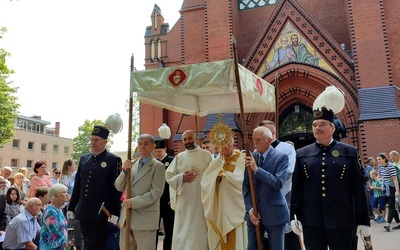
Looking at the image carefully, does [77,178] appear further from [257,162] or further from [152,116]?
[152,116]

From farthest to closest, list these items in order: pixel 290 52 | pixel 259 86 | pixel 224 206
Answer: pixel 290 52 → pixel 259 86 → pixel 224 206

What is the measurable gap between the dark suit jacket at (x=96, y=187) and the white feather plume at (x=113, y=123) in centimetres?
40

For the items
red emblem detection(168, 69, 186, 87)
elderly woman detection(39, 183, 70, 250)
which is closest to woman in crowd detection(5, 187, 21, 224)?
elderly woman detection(39, 183, 70, 250)

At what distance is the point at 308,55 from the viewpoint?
1514cm

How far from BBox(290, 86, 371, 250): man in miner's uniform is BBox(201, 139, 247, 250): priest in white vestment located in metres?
1.07

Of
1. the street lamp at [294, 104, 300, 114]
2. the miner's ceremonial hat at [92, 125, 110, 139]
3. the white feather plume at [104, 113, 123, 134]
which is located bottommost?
the miner's ceremonial hat at [92, 125, 110, 139]

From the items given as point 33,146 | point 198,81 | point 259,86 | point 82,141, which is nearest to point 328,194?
A: point 198,81

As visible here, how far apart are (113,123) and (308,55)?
12.1m

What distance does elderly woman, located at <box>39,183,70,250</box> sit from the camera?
15.8 feet

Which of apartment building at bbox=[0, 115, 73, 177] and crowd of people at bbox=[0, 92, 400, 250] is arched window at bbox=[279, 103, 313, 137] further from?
apartment building at bbox=[0, 115, 73, 177]

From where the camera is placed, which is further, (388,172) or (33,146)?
(33,146)

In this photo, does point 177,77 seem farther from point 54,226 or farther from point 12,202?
point 12,202

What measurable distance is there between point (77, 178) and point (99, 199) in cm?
57

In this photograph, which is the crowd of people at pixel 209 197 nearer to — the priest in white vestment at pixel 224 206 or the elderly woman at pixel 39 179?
the priest in white vestment at pixel 224 206
